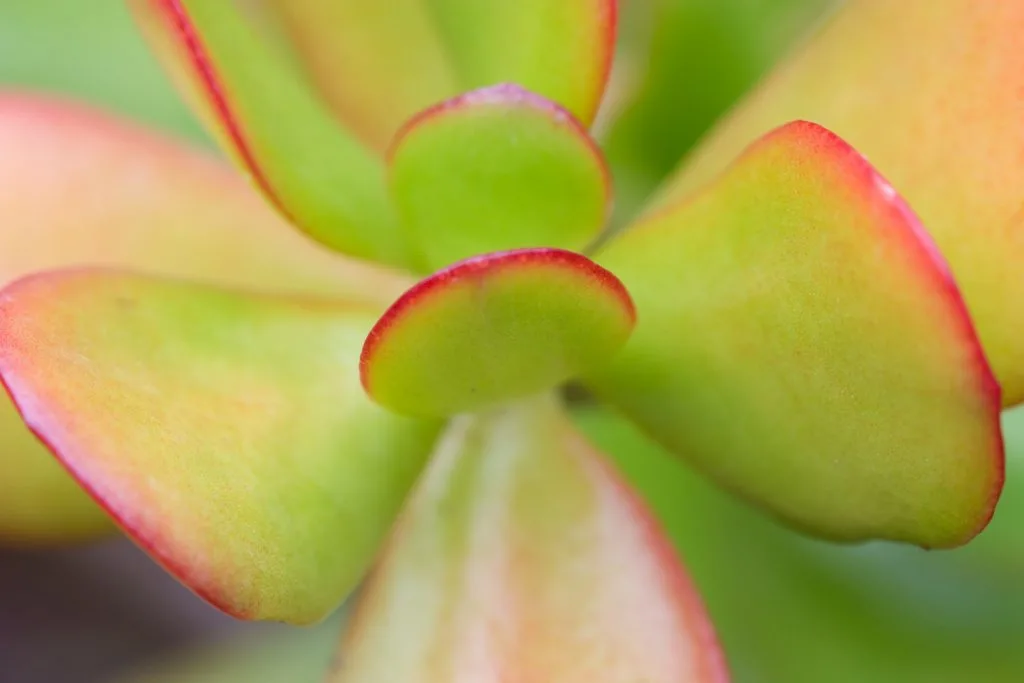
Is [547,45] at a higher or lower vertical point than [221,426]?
higher

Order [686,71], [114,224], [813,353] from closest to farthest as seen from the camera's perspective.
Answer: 1. [813,353]
2. [114,224]
3. [686,71]

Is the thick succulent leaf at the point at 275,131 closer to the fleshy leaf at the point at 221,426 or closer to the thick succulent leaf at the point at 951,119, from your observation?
the fleshy leaf at the point at 221,426

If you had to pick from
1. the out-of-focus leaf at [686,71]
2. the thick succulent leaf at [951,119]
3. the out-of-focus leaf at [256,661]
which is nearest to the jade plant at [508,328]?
the thick succulent leaf at [951,119]

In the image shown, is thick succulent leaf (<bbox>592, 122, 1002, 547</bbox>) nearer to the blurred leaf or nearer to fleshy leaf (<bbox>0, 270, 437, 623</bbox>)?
fleshy leaf (<bbox>0, 270, 437, 623</bbox>)

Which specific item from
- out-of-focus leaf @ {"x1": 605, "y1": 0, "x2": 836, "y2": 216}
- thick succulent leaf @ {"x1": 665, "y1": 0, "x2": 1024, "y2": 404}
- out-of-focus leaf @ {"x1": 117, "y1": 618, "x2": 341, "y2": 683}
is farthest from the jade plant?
out-of-focus leaf @ {"x1": 117, "y1": 618, "x2": 341, "y2": 683}

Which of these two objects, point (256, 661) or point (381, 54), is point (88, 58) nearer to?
point (381, 54)

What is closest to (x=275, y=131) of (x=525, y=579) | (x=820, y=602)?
(x=525, y=579)

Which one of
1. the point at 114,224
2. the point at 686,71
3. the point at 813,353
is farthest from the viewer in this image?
the point at 686,71
